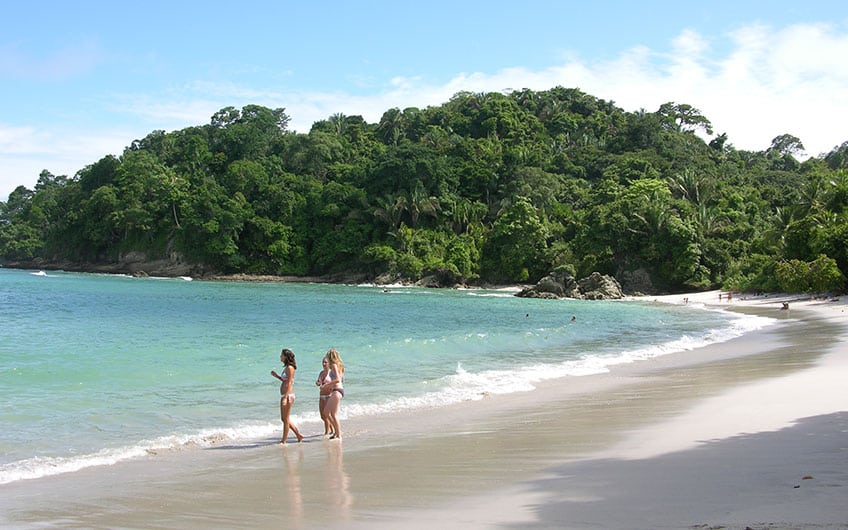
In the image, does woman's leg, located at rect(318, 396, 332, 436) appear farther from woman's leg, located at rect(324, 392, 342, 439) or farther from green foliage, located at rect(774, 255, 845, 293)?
green foliage, located at rect(774, 255, 845, 293)

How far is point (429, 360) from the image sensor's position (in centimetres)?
2084

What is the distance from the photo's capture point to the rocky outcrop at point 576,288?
6119 centimetres

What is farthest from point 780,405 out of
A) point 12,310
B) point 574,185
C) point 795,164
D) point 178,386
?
point 795,164

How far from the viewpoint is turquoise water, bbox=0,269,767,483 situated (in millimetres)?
11219

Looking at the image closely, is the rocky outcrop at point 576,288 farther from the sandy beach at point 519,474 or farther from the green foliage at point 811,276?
the sandy beach at point 519,474

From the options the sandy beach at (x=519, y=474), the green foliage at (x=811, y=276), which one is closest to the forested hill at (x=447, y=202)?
the green foliage at (x=811, y=276)

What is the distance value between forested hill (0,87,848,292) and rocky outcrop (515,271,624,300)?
5.27 feet

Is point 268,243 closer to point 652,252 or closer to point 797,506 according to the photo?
point 652,252

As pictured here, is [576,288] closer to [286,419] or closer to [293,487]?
[286,419]

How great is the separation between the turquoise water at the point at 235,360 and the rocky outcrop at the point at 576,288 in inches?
748

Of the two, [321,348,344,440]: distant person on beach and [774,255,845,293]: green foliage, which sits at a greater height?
[774,255,845,293]: green foliage

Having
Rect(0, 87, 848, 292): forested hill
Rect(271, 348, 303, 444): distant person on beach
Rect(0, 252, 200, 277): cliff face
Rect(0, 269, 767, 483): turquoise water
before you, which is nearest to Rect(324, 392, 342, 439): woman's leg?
Rect(271, 348, 303, 444): distant person on beach

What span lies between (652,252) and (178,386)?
57634 mm

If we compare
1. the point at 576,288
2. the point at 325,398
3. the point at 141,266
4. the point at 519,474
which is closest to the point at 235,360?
the point at 325,398
